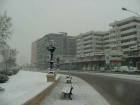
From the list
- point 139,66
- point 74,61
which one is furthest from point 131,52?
point 74,61

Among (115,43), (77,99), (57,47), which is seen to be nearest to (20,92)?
(77,99)

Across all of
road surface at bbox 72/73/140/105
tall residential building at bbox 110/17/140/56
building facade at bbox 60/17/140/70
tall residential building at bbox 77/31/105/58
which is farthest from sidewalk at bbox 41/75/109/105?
tall residential building at bbox 77/31/105/58

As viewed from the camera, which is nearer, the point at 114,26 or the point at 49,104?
the point at 49,104

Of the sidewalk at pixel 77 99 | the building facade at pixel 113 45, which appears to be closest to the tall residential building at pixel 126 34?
the building facade at pixel 113 45

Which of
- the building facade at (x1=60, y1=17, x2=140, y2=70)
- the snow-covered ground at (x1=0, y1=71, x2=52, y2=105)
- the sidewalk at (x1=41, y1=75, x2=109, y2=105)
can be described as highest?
the building facade at (x1=60, y1=17, x2=140, y2=70)

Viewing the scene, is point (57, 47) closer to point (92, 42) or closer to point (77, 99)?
point (92, 42)

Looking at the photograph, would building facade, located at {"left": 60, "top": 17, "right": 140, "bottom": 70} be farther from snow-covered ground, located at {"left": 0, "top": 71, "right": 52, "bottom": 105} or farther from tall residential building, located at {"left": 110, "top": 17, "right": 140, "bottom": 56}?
snow-covered ground, located at {"left": 0, "top": 71, "right": 52, "bottom": 105}

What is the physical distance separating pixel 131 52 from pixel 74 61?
4571cm

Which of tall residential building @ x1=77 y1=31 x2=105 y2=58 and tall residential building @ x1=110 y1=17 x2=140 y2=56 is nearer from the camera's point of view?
tall residential building @ x1=110 y1=17 x2=140 y2=56

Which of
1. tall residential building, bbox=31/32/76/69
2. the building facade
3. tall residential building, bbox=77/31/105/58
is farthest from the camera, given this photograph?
tall residential building, bbox=31/32/76/69

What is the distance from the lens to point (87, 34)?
16100 cm

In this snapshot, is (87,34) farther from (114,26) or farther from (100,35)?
(114,26)

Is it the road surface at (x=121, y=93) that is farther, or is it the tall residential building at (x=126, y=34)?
the tall residential building at (x=126, y=34)

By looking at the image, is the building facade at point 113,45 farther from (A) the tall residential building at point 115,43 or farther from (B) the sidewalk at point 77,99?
(B) the sidewalk at point 77,99
